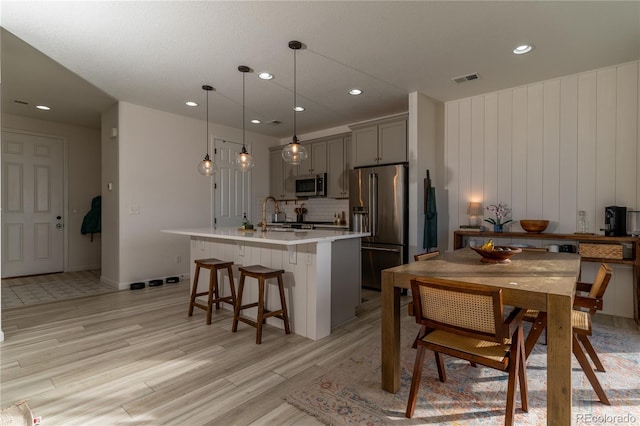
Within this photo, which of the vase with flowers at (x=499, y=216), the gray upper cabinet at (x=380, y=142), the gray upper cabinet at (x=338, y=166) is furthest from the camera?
the gray upper cabinet at (x=338, y=166)

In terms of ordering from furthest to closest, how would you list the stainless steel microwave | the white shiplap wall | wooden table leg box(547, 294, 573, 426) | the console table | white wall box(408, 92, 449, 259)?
the stainless steel microwave < white wall box(408, 92, 449, 259) < the white shiplap wall < the console table < wooden table leg box(547, 294, 573, 426)

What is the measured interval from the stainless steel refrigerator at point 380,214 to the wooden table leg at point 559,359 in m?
2.94

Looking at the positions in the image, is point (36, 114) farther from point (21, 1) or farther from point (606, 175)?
point (606, 175)

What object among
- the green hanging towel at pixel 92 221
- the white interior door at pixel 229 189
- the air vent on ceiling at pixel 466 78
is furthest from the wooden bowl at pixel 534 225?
the green hanging towel at pixel 92 221

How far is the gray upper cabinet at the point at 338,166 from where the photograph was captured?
5711 millimetres

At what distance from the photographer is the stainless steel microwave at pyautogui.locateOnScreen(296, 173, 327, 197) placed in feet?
19.6

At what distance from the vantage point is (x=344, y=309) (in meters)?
3.32

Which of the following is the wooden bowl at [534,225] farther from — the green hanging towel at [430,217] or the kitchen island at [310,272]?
the kitchen island at [310,272]

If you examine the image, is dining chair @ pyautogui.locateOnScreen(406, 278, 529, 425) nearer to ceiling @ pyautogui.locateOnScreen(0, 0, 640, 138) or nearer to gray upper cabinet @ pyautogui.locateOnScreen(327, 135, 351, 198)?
ceiling @ pyautogui.locateOnScreen(0, 0, 640, 138)

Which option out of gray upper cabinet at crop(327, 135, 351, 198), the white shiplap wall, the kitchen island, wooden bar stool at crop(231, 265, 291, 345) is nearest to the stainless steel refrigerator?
gray upper cabinet at crop(327, 135, 351, 198)

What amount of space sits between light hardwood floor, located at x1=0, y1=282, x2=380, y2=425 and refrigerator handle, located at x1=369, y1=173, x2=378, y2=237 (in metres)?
1.40

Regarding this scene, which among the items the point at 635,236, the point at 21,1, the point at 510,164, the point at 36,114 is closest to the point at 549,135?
the point at 510,164

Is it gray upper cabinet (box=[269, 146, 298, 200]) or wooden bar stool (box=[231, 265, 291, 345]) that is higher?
gray upper cabinet (box=[269, 146, 298, 200])

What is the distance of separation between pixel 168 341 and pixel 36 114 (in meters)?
5.13
